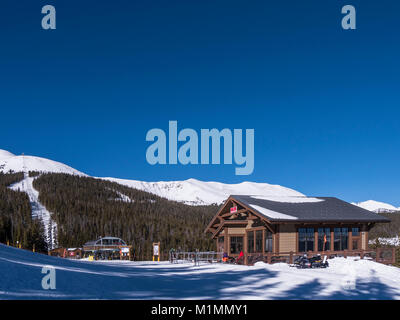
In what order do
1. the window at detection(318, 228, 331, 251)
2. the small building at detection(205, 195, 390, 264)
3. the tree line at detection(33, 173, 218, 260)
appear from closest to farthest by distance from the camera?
the small building at detection(205, 195, 390, 264) < the window at detection(318, 228, 331, 251) < the tree line at detection(33, 173, 218, 260)

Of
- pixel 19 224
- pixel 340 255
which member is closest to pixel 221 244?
pixel 340 255

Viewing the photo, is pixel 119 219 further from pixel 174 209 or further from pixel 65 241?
pixel 174 209

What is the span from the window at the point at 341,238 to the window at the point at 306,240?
2.32 m

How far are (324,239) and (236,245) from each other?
787cm

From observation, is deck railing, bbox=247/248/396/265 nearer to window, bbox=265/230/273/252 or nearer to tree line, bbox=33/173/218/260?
window, bbox=265/230/273/252

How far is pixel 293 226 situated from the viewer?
30906 mm

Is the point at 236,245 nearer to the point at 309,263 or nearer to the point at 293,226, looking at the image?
the point at 293,226

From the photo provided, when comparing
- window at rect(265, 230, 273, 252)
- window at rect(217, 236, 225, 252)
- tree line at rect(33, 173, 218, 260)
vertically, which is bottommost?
tree line at rect(33, 173, 218, 260)

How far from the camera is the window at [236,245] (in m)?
36.0

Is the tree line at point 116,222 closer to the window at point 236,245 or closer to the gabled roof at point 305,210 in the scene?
the window at point 236,245

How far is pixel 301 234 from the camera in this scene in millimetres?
31172

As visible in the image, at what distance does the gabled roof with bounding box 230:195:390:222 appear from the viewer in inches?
1192

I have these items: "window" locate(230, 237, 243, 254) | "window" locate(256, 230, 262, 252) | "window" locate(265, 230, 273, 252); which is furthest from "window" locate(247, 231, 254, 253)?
"window" locate(265, 230, 273, 252)

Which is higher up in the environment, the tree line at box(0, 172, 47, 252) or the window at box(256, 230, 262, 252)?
the window at box(256, 230, 262, 252)
